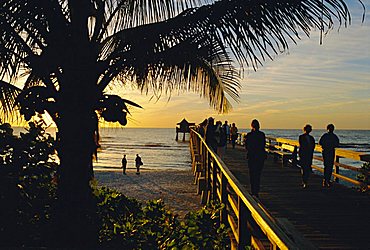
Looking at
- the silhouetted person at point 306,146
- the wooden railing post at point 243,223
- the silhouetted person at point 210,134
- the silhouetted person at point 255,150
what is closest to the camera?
the wooden railing post at point 243,223

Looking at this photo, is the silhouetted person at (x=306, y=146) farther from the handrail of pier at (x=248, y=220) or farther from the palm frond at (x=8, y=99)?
the palm frond at (x=8, y=99)

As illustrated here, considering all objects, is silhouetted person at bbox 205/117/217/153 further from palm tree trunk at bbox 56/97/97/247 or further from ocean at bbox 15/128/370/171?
palm tree trunk at bbox 56/97/97/247

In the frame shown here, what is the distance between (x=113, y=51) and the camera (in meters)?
5.46

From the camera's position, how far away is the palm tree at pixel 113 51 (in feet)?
15.3

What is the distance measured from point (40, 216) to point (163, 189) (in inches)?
712

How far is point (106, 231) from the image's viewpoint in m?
6.49

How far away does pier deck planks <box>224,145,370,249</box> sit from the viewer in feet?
19.3

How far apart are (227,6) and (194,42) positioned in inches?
21.2

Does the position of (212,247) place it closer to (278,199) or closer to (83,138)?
(83,138)

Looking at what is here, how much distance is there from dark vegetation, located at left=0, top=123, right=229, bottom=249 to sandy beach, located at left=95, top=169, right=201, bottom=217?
9.07 m

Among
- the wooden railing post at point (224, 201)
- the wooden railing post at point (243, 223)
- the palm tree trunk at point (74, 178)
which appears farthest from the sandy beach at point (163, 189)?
the wooden railing post at point (243, 223)

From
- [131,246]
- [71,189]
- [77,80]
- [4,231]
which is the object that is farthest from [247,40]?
[4,231]

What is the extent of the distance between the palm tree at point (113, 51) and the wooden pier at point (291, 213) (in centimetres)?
153

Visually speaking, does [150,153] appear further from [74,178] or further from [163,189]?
[74,178]
